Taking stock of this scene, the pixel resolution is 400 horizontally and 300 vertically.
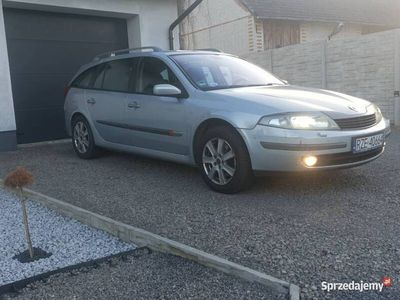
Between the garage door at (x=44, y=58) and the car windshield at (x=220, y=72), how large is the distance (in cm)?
461

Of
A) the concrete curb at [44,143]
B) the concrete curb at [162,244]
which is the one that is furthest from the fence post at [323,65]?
the concrete curb at [162,244]

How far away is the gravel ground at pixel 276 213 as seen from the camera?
319 cm

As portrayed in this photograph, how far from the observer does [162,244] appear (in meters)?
3.59

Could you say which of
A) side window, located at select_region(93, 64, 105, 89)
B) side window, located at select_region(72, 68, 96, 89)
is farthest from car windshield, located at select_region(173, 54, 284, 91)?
side window, located at select_region(72, 68, 96, 89)

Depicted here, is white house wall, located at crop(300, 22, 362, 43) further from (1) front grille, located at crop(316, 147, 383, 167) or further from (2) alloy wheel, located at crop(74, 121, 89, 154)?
(1) front grille, located at crop(316, 147, 383, 167)

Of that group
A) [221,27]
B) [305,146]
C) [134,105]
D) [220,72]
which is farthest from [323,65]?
[221,27]

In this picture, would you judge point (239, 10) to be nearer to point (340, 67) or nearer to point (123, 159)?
point (340, 67)

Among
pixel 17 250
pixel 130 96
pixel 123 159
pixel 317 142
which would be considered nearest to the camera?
pixel 17 250

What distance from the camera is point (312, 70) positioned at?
13414 mm

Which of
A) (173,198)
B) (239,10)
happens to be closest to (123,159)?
(173,198)

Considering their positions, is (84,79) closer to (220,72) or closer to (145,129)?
(145,129)

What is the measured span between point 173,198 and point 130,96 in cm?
192

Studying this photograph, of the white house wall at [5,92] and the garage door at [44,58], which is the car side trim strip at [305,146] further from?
the garage door at [44,58]

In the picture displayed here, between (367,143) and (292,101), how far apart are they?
2.85 feet
